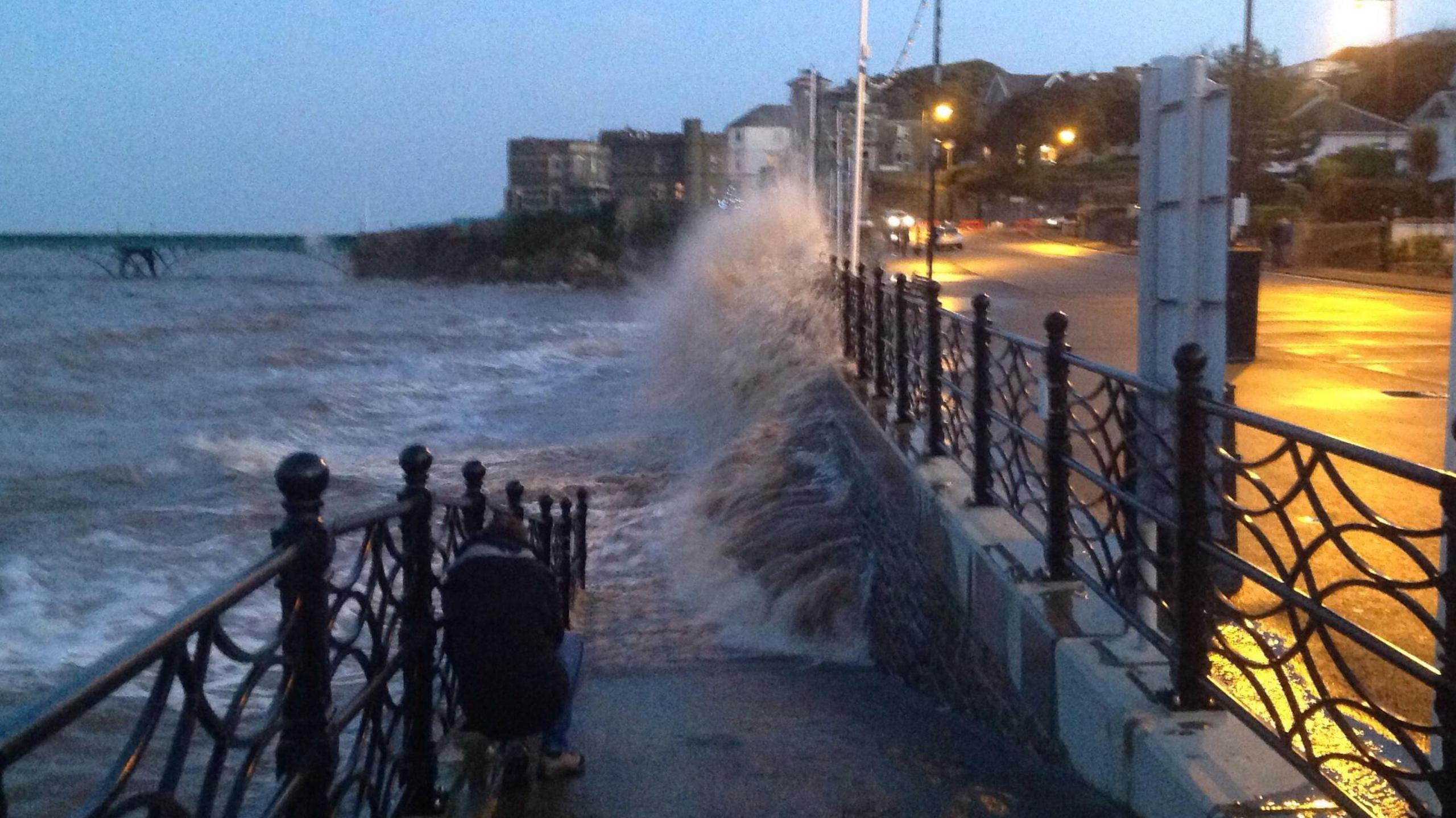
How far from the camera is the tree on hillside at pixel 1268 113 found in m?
38.6

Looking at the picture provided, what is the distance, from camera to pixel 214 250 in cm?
10594

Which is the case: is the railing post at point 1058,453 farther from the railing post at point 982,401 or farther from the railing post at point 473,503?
the railing post at point 473,503

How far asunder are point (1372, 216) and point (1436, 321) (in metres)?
22.2

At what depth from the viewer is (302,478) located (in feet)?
9.23

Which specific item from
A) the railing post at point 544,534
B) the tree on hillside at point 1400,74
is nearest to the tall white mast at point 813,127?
the railing post at point 544,534

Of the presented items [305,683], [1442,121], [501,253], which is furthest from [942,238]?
[501,253]

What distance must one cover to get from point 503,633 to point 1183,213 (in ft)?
10.6

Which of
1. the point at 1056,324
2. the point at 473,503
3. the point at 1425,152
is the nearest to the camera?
the point at 1056,324

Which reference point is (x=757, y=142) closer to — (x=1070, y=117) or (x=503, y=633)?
(x=1070, y=117)

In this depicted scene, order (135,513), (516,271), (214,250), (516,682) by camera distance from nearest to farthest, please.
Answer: (516,682) → (135,513) → (516,271) → (214,250)

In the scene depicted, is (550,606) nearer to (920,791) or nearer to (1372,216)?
(920,791)

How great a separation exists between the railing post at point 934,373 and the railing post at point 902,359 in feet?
3.80

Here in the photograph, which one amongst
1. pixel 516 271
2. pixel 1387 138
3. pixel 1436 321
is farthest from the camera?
pixel 516 271

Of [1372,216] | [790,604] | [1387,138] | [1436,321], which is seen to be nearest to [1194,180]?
[790,604]
